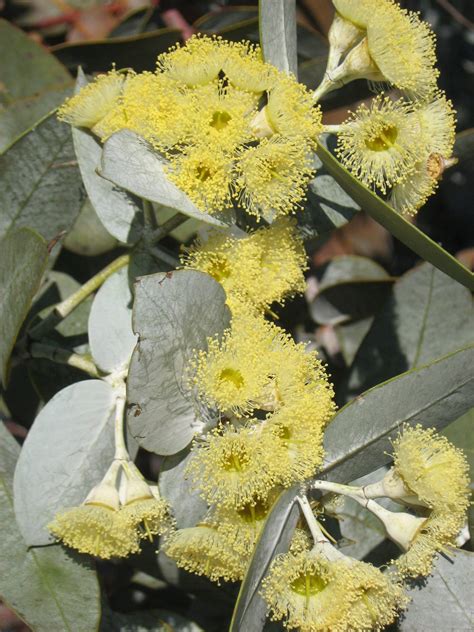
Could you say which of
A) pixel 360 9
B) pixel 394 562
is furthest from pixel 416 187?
pixel 394 562

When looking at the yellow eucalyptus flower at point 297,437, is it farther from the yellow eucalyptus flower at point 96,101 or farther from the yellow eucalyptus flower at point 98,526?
the yellow eucalyptus flower at point 96,101

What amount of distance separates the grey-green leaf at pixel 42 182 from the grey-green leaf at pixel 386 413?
70 cm

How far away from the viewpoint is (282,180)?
1345mm

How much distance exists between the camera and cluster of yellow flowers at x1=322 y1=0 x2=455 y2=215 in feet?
4.41

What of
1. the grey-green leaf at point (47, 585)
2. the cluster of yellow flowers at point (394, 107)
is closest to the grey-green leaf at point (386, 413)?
the cluster of yellow flowers at point (394, 107)

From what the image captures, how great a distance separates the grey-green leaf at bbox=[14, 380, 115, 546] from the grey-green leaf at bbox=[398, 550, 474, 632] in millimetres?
585

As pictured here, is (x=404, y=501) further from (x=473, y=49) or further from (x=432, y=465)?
(x=473, y=49)

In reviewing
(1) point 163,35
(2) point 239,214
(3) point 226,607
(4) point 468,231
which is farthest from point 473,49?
(3) point 226,607

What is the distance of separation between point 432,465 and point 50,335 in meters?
0.84

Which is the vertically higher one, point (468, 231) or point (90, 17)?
point (90, 17)

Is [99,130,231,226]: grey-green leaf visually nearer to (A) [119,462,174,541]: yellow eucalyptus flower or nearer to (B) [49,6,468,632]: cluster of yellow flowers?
(B) [49,6,468,632]: cluster of yellow flowers

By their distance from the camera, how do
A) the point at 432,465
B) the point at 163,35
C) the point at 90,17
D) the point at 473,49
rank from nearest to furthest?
1. the point at 432,465
2. the point at 163,35
3. the point at 90,17
4. the point at 473,49

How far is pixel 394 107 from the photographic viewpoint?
1384mm

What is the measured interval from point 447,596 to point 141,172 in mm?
861
